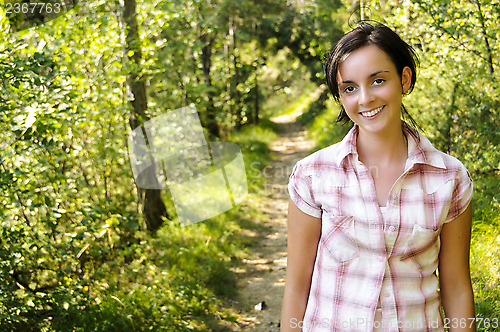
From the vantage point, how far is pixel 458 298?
1814 millimetres

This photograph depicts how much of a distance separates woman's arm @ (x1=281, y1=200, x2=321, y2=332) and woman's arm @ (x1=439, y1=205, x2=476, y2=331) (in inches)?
18.2

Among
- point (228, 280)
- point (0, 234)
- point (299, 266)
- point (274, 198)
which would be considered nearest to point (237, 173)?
point (274, 198)

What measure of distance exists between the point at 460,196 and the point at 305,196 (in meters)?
0.54

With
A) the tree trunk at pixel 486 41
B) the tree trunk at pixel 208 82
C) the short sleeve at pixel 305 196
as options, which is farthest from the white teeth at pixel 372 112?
the tree trunk at pixel 208 82

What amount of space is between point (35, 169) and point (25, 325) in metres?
1.49

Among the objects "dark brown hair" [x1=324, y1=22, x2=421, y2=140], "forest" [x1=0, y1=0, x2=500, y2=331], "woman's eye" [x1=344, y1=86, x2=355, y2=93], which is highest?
"dark brown hair" [x1=324, y1=22, x2=421, y2=140]

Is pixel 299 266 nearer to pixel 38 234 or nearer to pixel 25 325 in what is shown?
pixel 25 325

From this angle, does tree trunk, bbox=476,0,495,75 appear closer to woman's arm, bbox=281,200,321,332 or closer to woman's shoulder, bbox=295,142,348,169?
woman's shoulder, bbox=295,142,348,169

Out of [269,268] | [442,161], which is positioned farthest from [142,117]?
[442,161]

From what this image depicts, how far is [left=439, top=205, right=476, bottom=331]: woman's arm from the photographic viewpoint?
1.76 metres

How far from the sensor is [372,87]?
5.77 ft

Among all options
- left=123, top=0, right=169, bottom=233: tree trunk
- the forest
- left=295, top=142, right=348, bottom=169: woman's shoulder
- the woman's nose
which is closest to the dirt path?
the forest

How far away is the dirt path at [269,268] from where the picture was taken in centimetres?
573

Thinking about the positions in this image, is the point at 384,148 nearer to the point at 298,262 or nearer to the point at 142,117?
the point at 298,262
